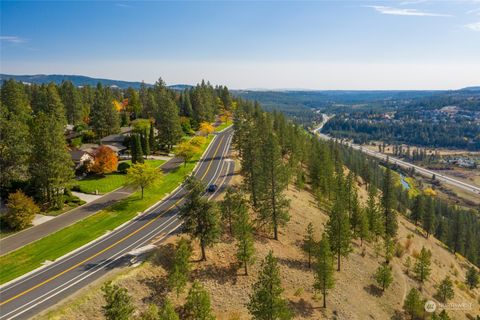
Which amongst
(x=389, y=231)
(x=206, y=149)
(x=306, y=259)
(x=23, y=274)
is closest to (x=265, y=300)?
(x=306, y=259)

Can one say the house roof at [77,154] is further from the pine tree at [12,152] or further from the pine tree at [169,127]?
the pine tree at [169,127]

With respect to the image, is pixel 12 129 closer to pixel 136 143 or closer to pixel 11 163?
pixel 11 163

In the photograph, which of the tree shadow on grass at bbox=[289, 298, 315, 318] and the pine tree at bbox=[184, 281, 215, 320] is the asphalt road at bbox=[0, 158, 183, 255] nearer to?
the pine tree at bbox=[184, 281, 215, 320]

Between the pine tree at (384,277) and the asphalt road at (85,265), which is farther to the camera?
the pine tree at (384,277)

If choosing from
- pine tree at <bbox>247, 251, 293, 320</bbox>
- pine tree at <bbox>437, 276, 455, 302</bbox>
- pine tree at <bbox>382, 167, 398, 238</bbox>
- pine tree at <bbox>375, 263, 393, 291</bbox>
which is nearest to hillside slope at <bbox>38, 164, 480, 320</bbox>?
pine tree at <bbox>375, 263, 393, 291</bbox>

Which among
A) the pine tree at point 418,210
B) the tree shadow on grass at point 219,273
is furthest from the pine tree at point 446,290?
the pine tree at point 418,210
